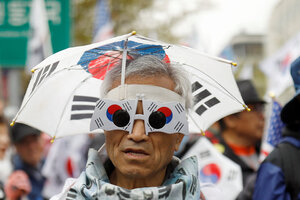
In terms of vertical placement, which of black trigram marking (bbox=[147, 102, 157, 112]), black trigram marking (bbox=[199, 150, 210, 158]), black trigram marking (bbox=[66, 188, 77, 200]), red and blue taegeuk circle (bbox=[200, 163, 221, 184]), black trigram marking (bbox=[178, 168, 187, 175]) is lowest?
red and blue taegeuk circle (bbox=[200, 163, 221, 184])

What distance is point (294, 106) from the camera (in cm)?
350

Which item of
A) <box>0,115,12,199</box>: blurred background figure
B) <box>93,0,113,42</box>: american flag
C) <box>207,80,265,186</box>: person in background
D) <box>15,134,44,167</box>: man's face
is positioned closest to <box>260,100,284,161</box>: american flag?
<box>207,80,265,186</box>: person in background

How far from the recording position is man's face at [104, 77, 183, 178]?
7.61ft

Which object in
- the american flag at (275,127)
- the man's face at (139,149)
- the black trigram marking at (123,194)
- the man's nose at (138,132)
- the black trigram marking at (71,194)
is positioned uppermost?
the man's nose at (138,132)

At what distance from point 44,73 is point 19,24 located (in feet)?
28.8

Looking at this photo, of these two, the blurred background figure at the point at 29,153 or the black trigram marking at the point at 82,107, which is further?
the blurred background figure at the point at 29,153

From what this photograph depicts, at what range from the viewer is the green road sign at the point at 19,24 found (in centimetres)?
997

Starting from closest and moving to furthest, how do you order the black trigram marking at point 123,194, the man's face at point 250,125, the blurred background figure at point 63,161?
the black trigram marking at point 123,194 → the man's face at point 250,125 → the blurred background figure at point 63,161

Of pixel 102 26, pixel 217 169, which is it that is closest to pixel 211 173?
pixel 217 169

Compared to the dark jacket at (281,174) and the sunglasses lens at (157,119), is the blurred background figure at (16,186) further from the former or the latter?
the sunglasses lens at (157,119)

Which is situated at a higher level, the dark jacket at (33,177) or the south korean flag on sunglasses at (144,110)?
the south korean flag on sunglasses at (144,110)

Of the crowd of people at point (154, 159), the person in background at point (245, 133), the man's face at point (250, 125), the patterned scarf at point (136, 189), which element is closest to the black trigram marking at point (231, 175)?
the person in background at point (245, 133)

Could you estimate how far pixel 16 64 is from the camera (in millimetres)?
11055

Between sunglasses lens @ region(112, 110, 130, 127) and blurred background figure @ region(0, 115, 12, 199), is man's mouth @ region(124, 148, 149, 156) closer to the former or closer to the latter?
sunglasses lens @ region(112, 110, 130, 127)
